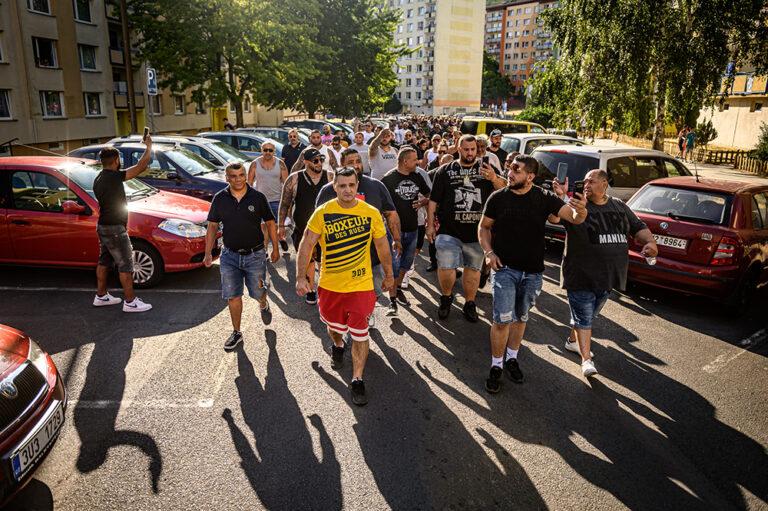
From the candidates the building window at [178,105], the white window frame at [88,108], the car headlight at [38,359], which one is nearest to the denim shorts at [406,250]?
the car headlight at [38,359]

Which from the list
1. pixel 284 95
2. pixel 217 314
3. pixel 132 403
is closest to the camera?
pixel 132 403

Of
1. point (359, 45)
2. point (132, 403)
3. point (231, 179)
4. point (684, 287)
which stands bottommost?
point (132, 403)

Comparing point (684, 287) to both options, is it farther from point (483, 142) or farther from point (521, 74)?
point (521, 74)

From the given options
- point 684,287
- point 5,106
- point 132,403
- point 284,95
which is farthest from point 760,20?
point 5,106

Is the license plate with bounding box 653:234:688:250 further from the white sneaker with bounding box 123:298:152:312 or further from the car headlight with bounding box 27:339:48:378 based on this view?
the car headlight with bounding box 27:339:48:378

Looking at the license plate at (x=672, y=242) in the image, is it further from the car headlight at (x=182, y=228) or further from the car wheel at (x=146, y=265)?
the car wheel at (x=146, y=265)

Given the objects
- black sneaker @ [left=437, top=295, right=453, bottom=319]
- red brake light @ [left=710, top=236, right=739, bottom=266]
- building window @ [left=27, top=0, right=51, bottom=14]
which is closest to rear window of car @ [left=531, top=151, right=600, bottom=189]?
red brake light @ [left=710, top=236, right=739, bottom=266]

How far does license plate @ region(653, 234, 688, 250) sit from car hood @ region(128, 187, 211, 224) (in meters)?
6.11

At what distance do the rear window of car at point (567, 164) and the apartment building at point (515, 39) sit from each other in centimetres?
11465

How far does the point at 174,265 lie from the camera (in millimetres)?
7055

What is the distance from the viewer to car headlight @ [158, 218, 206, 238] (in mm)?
6953

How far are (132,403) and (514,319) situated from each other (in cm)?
332

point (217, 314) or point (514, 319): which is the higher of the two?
point (514, 319)

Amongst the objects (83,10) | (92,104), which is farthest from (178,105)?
(83,10)
